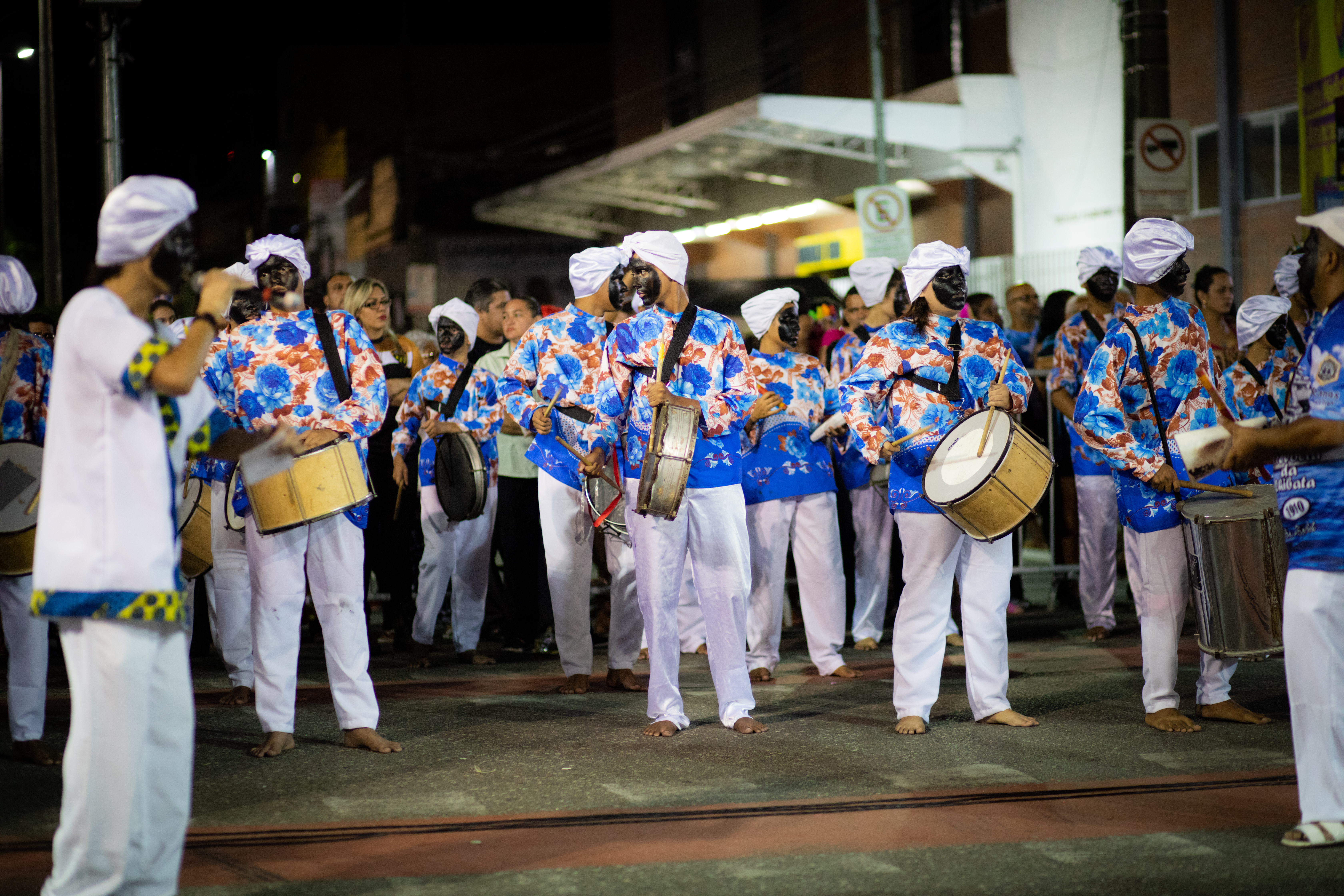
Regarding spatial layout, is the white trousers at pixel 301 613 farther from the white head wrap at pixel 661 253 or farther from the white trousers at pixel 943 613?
the white trousers at pixel 943 613

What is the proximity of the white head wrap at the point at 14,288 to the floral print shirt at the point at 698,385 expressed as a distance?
279 centimetres

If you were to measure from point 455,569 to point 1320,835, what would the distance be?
6.14 meters

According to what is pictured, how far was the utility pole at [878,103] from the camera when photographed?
2478cm

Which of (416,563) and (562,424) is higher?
(562,424)

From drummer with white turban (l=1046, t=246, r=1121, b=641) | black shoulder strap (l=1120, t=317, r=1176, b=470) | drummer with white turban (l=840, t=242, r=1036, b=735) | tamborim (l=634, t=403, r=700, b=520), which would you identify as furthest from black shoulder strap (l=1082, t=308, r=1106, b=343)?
tamborim (l=634, t=403, r=700, b=520)

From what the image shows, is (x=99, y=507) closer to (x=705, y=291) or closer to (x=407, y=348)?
(x=407, y=348)

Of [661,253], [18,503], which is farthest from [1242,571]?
[18,503]

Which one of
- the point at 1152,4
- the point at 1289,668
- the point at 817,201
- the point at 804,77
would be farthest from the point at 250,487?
the point at 804,77

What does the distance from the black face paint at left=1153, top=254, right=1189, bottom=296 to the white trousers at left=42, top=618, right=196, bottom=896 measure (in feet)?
16.0

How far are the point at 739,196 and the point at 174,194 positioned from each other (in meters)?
30.5

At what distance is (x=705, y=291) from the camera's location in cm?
1980

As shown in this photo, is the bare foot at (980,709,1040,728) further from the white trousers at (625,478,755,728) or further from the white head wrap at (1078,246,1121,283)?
the white head wrap at (1078,246,1121,283)

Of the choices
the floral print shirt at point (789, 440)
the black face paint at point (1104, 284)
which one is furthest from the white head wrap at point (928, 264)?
the black face paint at point (1104, 284)

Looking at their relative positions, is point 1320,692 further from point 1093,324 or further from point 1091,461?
point 1093,324
